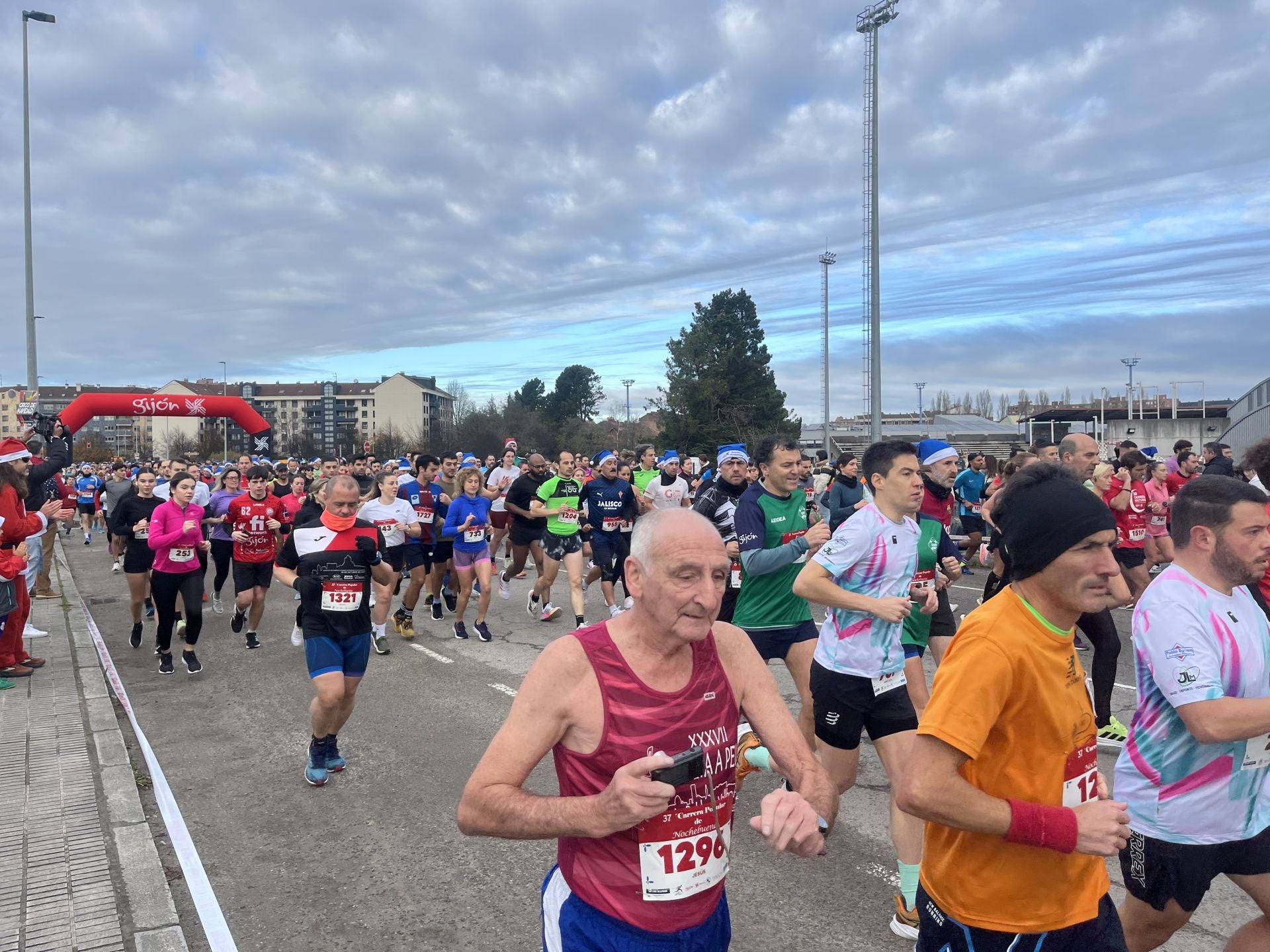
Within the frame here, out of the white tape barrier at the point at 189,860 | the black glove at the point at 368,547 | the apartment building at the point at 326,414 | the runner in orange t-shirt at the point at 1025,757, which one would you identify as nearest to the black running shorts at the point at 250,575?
the white tape barrier at the point at 189,860

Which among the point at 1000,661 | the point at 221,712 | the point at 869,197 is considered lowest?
the point at 221,712

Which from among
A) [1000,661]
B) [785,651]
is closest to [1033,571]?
[1000,661]

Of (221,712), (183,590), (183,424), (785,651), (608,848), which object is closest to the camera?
(608,848)

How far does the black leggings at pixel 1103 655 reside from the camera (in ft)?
17.1

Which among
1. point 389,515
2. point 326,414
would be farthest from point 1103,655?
point 326,414

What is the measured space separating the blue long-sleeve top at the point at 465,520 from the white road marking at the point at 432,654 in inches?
47.3

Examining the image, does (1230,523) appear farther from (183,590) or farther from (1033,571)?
(183,590)

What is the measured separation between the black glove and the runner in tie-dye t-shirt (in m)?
4.76

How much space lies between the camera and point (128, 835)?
4.77 metres

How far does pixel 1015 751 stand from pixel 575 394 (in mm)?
81385

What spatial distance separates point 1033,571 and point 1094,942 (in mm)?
973

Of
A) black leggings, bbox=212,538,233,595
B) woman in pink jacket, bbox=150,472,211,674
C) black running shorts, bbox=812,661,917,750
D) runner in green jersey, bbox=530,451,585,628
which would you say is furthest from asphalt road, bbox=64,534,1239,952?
black leggings, bbox=212,538,233,595

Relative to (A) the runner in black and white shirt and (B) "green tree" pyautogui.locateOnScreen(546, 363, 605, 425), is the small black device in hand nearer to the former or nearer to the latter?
(A) the runner in black and white shirt

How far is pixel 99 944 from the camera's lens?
3.68m
